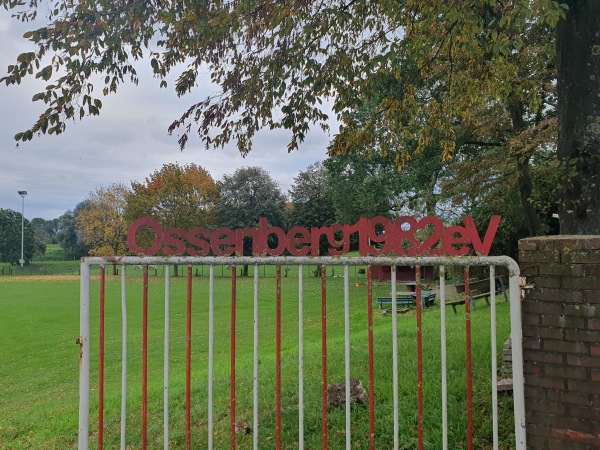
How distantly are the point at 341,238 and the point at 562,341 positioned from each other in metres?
1.47

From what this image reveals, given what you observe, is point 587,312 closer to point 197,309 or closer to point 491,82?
point 491,82

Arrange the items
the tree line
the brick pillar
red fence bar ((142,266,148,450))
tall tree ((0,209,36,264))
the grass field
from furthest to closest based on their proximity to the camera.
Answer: tall tree ((0,209,36,264)) → the tree line → the grass field → red fence bar ((142,266,148,450)) → the brick pillar

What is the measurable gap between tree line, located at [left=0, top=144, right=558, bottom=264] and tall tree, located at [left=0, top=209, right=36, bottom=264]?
14cm

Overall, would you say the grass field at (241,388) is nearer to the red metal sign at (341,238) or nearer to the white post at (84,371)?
the white post at (84,371)

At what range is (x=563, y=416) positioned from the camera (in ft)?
8.54

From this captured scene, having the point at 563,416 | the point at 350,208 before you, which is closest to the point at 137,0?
the point at 563,416

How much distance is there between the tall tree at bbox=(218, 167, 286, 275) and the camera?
1811 inches

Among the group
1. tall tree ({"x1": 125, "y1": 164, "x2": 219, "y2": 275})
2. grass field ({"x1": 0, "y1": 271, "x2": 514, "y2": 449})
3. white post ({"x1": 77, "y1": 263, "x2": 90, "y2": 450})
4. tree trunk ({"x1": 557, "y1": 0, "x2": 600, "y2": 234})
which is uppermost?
tall tree ({"x1": 125, "y1": 164, "x2": 219, "y2": 275})

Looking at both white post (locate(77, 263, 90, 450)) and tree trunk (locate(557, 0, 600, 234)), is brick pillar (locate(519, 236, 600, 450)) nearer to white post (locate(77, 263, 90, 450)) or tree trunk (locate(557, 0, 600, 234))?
tree trunk (locate(557, 0, 600, 234))

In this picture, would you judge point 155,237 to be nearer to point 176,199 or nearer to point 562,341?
point 562,341

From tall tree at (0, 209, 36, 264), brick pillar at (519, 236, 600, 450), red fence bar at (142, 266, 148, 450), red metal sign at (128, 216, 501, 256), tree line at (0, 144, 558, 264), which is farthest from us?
tall tree at (0, 209, 36, 264)

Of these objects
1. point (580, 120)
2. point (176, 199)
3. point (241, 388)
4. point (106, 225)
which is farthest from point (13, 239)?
point (580, 120)

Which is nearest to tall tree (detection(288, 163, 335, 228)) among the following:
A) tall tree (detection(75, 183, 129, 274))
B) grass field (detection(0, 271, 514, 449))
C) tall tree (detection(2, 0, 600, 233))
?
tall tree (detection(75, 183, 129, 274))

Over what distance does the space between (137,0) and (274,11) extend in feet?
4.10
